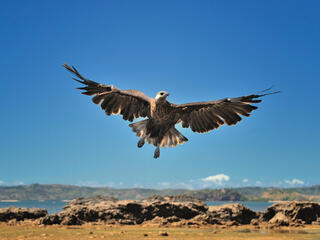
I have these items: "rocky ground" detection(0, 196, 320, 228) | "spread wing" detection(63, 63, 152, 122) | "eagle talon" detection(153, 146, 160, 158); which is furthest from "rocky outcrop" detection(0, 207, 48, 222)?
"eagle talon" detection(153, 146, 160, 158)

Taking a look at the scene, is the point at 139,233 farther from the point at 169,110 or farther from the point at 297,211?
the point at 297,211

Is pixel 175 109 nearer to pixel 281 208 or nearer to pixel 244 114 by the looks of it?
pixel 244 114

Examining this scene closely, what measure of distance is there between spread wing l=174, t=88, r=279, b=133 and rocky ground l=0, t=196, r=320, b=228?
8290 millimetres

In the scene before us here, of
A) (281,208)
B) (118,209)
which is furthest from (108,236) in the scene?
(281,208)

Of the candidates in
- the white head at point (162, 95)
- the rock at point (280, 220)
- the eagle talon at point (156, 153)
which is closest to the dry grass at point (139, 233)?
the rock at point (280, 220)

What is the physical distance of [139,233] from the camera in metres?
14.7

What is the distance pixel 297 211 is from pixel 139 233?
910 cm

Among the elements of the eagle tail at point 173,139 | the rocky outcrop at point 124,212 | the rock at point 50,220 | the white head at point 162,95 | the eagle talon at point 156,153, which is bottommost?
the rock at point 50,220

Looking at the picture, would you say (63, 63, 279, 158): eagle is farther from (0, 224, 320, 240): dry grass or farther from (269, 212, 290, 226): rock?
(269, 212, 290, 226): rock

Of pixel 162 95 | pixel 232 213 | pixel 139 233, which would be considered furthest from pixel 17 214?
pixel 162 95

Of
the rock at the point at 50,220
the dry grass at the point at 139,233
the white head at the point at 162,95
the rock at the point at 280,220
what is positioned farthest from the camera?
the rock at the point at 280,220

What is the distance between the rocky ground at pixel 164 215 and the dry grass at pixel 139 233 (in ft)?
2.81

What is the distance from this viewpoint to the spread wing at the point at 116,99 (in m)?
9.79

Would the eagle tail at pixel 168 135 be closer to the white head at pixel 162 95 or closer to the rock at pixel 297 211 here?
the white head at pixel 162 95
